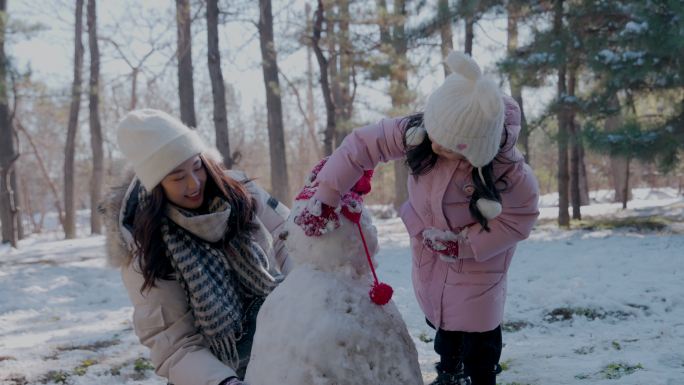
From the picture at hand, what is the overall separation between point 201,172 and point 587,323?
2.66m

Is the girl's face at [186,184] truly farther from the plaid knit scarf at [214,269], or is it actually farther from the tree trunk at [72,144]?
the tree trunk at [72,144]

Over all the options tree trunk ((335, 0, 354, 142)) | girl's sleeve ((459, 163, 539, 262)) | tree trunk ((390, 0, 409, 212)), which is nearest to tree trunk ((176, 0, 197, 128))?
tree trunk ((335, 0, 354, 142))

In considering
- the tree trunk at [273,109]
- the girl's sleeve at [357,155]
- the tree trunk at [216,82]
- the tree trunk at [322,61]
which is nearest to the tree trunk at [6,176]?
the tree trunk at [216,82]

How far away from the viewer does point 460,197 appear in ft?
6.88

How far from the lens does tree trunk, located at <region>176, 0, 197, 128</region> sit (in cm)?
1115

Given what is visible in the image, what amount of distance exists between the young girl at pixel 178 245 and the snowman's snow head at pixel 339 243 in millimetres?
518

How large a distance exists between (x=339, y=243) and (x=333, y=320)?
0.77 ft

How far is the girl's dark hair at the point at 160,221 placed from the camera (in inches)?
80.7

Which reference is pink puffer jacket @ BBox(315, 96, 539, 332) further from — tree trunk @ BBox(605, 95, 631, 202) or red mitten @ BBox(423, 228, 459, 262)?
tree trunk @ BBox(605, 95, 631, 202)

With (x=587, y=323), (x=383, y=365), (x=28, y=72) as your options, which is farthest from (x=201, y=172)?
(x=28, y=72)

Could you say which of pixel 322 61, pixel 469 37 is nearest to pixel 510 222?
pixel 469 37

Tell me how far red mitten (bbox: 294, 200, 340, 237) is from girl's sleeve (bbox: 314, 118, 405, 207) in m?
0.03

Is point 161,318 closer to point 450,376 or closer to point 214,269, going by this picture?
point 214,269

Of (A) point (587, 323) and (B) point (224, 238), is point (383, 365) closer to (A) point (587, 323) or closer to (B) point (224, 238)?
(B) point (224, 238)
